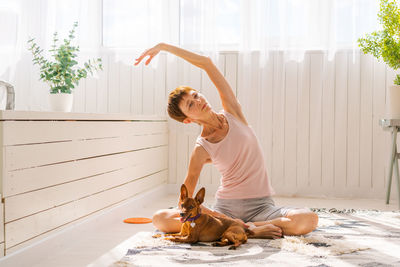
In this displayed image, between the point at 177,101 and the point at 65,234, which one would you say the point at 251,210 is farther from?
the point at 65,234

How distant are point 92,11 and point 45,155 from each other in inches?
83.4

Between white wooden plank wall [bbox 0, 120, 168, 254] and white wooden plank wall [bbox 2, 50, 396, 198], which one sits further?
white wooden plank wall [bbox 2, 50, 396, 198]

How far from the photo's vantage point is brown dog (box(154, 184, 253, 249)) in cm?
181

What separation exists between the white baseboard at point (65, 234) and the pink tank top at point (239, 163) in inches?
27.2

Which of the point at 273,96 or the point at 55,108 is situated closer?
the point at 55,108

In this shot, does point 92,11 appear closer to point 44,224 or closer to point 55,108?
point 55,108

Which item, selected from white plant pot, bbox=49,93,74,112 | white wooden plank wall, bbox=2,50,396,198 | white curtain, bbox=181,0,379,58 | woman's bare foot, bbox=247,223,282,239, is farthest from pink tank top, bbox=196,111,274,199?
white curtain, bbox=181,0,379,58

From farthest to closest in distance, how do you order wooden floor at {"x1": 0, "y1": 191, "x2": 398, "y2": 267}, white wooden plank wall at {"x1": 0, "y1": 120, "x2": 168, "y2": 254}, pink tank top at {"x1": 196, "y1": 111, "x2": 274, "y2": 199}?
pink tank top at {"x1": 196, "y1": 111, "x2": 274, "y2": 199}, wooden floor at {"x1": 0, "y1": 191, "x2": 398, "y2": 267}, white wooden plank wall at {"x1": 0, "y1": 120, "x2": 168, "y2": 254}

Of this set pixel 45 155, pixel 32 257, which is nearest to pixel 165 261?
pixel 32 257

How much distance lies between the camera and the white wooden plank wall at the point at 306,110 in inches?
133

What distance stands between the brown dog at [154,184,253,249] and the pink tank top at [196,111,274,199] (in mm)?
204

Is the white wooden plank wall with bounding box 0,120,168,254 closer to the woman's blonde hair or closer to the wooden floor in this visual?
the wooden floor

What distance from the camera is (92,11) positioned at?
11.9ft

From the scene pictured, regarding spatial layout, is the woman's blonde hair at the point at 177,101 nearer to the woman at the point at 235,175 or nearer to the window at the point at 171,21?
the woman at the point at 235,175
